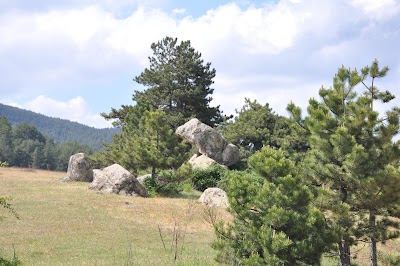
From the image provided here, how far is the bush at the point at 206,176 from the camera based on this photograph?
114 feet

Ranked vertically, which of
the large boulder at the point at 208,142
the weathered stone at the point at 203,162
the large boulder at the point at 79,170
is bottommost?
the large boulder at the point at 79,170

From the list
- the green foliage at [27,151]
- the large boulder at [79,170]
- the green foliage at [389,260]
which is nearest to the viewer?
the green foliage at [389,260]

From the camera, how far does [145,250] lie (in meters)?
14.1

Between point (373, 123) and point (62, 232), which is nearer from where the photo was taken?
point (373, 123)

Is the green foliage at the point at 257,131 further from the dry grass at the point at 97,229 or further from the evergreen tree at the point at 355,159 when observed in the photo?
the evergreen tree at the point at 355,159

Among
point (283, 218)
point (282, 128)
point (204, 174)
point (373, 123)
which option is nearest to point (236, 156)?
point (204, 174)

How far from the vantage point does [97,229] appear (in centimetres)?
1819

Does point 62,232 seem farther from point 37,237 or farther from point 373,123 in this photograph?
point 373,123

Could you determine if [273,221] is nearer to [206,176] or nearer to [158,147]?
[158,147]

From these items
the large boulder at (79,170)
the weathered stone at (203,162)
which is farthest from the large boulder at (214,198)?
the large boulder at (79,170)

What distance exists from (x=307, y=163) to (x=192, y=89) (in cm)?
3260

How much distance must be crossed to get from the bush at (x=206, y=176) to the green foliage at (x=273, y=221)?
2289 cm

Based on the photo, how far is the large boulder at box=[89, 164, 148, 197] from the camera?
28.7m

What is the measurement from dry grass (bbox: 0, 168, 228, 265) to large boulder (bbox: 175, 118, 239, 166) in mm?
9850
